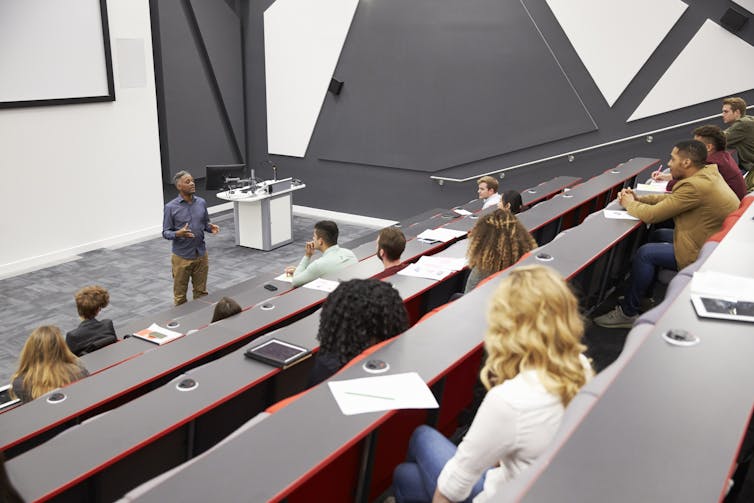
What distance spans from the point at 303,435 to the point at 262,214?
17.6 feet

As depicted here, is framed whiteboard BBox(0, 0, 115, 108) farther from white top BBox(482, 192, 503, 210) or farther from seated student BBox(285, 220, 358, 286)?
white top BBox(482, 192, 503, 210)

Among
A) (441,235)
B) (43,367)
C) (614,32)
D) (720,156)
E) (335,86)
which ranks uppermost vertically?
(614,32)

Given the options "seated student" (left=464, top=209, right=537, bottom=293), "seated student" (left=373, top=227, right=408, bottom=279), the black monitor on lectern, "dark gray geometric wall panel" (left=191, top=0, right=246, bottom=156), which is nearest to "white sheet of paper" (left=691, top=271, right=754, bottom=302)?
"seated student" (left=464, top=209, right=537, bottom=293)

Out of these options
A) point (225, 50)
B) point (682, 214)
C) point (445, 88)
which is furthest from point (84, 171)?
point (682, 214)

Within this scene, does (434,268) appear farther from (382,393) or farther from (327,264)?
(382,393)

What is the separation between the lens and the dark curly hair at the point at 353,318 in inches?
81.1

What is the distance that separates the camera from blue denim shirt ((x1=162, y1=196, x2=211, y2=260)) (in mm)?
4828

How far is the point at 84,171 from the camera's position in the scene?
6.65m

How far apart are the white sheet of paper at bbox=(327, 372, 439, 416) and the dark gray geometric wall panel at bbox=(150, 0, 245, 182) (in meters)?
6.33

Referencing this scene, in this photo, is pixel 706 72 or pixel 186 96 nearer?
pixel 706 72

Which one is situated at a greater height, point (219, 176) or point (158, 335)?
point (219, 176)

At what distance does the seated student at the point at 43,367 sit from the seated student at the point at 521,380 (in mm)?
1812

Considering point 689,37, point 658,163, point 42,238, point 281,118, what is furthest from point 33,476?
point 281,118

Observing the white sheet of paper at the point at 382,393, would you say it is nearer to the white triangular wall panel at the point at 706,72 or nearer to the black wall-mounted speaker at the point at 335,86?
the white triangular wall panel at the point at 706,72
